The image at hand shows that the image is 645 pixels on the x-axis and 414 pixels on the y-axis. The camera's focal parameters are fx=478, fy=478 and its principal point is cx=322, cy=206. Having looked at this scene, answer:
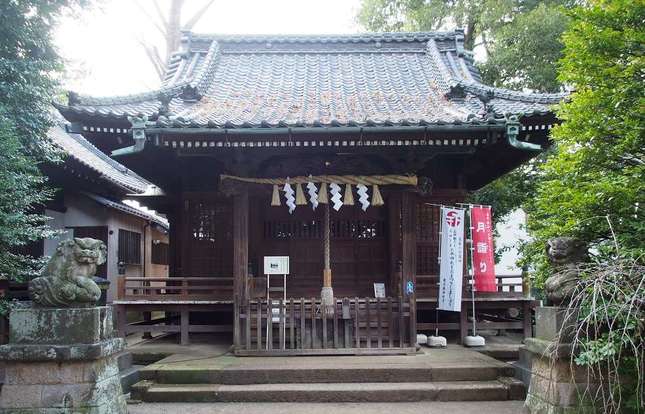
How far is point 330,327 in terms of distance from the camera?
25.8 feet

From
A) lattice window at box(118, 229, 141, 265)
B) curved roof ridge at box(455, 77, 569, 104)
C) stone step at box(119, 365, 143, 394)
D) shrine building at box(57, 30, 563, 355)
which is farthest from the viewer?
lattice window at box(118, 229, 141, 265)

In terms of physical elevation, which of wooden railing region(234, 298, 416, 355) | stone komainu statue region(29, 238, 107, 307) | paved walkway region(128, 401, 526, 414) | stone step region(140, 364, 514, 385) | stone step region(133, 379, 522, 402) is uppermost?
stone komainu statue region(29, 238, 107, 307)

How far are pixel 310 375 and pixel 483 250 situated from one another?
4092mm

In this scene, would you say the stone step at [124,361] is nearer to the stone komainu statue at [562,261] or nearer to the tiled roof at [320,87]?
→ the tiled roof at [320,87]

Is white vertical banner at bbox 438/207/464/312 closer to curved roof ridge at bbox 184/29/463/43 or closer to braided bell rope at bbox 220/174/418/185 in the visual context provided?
braided bell rope at bbox 220/174/418/185

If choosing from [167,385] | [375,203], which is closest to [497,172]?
[375,203]

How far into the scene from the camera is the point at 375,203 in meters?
8.03

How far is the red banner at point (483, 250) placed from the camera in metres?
8.70

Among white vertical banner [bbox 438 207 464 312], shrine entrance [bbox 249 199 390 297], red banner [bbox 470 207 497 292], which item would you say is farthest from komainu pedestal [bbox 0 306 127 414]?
red banner [bbox 470 207 497 292]

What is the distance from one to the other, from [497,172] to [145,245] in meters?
13.2

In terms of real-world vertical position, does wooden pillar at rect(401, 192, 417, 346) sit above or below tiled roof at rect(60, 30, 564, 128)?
below

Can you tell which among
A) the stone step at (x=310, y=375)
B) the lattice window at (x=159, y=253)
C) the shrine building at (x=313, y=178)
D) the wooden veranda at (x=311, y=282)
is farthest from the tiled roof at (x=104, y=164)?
the stone step at (x=310, y=375)

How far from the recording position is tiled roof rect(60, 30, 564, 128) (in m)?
8.00

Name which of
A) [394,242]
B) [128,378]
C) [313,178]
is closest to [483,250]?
[394,242]
